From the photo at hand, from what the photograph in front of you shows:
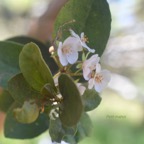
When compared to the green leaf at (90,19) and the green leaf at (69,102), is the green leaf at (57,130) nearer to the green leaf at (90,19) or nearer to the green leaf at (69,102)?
the green leaf at (69,102)

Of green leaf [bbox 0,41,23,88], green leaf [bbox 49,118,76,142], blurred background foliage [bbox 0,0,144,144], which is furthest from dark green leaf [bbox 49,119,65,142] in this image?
blurred background foliage [bbox 0,0,144,144]

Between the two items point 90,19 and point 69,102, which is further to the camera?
point 90,19

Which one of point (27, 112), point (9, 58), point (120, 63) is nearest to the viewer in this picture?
point (27, 112)

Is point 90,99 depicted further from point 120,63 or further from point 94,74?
point 120,63

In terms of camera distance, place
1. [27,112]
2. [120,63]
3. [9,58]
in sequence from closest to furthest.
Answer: [27,112] → [9,58] → [120,63]

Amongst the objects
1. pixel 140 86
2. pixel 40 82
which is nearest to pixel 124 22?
pixel 140 86

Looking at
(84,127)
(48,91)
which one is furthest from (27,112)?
(84,127)

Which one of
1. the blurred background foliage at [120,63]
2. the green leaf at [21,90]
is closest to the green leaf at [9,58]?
the green leaf at [21,90]
